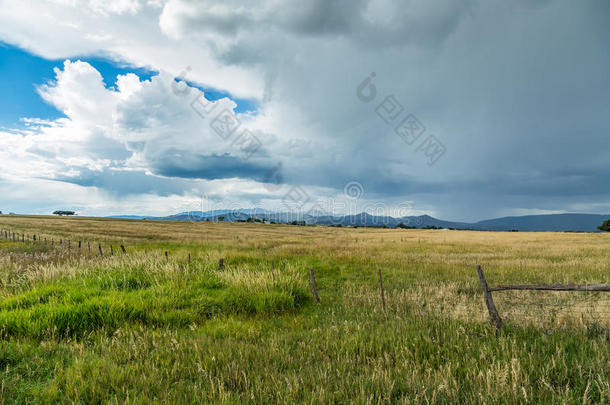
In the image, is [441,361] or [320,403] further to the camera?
[441,361]

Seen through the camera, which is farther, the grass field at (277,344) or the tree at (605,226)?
the tree at (605,226)

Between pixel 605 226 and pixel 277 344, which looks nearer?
pixel 277 344

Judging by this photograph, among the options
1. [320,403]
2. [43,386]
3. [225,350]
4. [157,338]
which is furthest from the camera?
[157,338]

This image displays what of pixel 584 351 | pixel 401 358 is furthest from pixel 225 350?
pixel 584 351

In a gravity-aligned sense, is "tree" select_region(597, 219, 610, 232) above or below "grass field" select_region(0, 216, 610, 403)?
above

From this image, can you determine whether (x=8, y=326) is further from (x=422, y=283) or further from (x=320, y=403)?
(x=422, y=283)

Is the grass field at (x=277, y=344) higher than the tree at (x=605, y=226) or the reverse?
the reverse

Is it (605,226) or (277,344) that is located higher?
(605,226)

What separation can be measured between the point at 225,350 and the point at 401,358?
319 cm

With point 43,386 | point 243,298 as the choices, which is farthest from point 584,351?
point 43,386

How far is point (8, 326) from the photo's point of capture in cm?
645

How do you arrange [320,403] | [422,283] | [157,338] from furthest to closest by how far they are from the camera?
[422,283]
[157,338]
[320,403]

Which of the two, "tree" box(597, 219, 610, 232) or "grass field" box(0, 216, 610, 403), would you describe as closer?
"grass field" box(0, 216, 610, 403)

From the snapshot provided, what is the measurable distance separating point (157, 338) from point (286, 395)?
3.72 m
